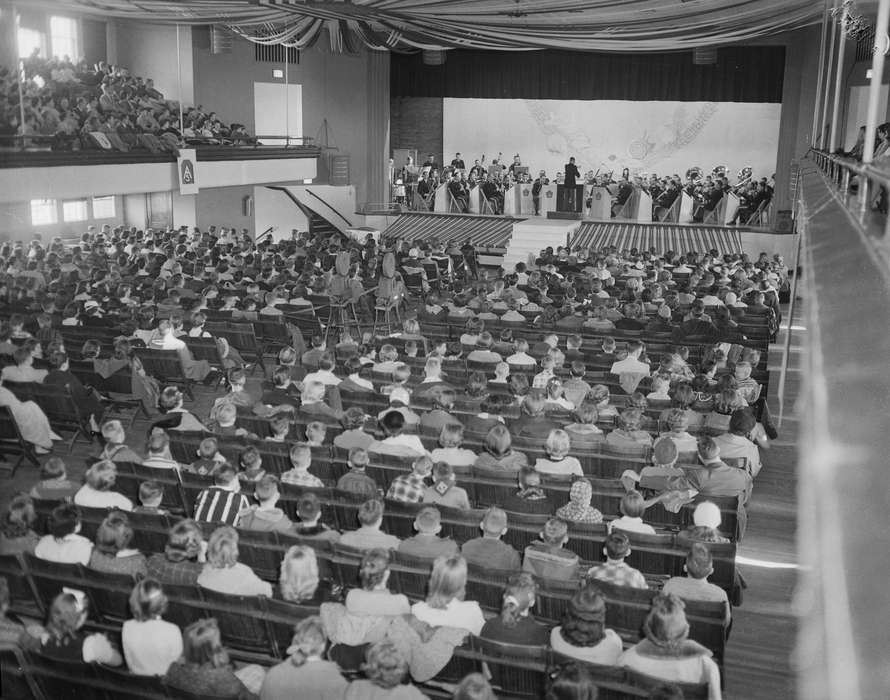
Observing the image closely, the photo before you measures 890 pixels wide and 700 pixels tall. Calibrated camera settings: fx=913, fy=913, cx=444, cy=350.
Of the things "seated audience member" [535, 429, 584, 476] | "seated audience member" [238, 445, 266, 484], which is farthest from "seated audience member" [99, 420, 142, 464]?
"seated audience member" [535, 429, 584, 476]

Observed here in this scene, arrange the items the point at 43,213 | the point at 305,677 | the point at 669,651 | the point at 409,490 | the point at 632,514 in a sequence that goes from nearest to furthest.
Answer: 1. the point at 305,677
2. the point at 669,651
3. the point at 632,514
4. the point at 409,490
5. the point at 43,213

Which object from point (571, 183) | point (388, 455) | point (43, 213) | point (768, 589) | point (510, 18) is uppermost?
point (510, 18)

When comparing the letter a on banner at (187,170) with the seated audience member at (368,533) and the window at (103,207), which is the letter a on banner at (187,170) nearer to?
the window at (103,207)

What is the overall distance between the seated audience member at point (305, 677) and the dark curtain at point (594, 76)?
22808 millimetres

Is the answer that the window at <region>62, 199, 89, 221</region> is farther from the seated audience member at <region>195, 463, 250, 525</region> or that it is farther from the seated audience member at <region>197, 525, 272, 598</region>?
the seated audience member at <region>197, 525, 272, 598</region>

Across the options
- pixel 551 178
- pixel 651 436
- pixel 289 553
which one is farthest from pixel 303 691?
pixel 551 178

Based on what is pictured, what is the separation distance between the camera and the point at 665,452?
6406mm

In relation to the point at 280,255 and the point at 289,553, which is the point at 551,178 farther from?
the point at 289,553

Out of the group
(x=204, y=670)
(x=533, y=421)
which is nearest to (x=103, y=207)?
(x=533, y=421)

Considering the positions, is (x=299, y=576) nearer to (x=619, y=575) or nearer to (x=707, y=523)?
(x=619, y=575)

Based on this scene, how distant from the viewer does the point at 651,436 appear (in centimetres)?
773

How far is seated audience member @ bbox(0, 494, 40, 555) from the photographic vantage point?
504cm

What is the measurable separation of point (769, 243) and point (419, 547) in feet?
61.0

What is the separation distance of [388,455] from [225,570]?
227cm
